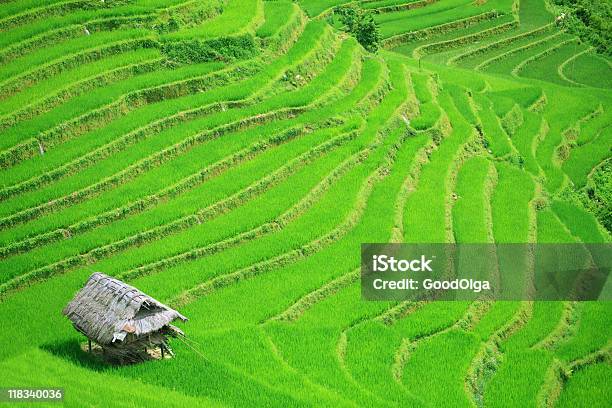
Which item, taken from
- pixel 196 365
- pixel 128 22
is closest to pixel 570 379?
pixel 196 365

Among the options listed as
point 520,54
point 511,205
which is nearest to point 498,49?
point 520,54

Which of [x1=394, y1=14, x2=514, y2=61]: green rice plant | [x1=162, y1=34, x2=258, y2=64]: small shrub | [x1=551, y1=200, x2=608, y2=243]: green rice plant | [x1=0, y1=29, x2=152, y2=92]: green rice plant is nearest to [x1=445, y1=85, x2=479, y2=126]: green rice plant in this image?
[x1=551, y1=200, x2=608, y2=243]: green rice plant

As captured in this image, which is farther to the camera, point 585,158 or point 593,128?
point 593,128

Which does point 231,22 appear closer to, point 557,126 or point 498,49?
point 557,126

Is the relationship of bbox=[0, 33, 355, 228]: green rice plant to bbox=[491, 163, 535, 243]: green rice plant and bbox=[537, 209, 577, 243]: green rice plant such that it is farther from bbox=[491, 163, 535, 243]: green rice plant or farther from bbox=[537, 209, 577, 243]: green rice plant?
bbox=[537, 209, 577, 243]: green rice plant

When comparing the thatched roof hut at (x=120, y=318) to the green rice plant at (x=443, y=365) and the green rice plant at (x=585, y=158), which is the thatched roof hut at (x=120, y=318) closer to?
the green rice plant at (x=443, y=365)

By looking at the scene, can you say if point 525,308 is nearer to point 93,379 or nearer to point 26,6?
point 93,379

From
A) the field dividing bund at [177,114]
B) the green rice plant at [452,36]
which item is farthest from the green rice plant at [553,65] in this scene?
the field dividing bund at [177,114]
